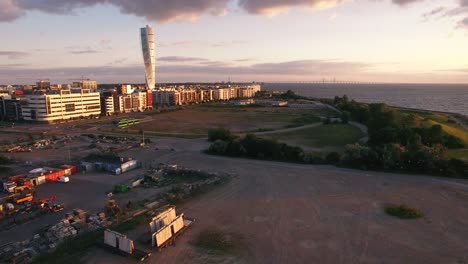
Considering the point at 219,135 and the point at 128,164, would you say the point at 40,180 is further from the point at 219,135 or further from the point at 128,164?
the point at 219,135

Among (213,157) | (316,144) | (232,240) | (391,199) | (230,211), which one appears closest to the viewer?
(232,240)

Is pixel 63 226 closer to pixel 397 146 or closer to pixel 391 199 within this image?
pixel 391 199

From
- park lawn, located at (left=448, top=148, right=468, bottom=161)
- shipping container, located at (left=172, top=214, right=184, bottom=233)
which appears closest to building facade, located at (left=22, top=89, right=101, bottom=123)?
shipping container, located at (left=172, top=214, right=184, bottom=233)

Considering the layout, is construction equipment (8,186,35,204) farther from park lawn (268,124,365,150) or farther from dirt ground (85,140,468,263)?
park lawn (268,124,365,150)

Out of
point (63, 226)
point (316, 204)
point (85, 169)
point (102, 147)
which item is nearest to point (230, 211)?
point (316, 204)

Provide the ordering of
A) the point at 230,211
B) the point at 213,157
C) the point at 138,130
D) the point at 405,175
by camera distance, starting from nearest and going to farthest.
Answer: the point at 230,211
the point at 405,175
the point at 213,157
the point at 138,130

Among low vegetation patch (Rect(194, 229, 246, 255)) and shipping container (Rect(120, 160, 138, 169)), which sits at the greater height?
shipping container (Rect(120, 160, 138, 169))

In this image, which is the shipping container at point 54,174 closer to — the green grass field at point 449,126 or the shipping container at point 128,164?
the shipping container at point 128,164
